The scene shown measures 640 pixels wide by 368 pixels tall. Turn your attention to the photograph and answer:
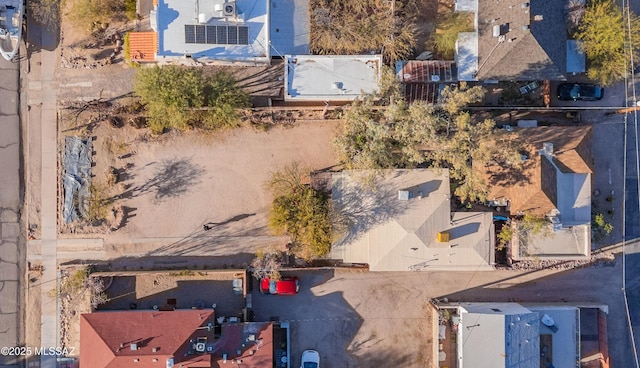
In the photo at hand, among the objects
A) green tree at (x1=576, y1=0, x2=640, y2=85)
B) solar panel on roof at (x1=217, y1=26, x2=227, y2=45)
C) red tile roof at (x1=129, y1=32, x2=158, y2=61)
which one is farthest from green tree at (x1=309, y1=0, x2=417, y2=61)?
green tree at (x1=576, y1=0, x2=640, y2=85)

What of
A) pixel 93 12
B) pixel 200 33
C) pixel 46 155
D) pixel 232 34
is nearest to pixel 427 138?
pixel 232 34

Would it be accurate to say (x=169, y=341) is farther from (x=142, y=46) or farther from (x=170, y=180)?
(x=142, y=46)

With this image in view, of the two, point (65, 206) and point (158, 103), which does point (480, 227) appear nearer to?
point (158, 103)

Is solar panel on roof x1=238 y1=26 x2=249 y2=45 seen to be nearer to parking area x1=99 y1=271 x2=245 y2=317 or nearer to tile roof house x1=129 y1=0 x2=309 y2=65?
tile roof house x1=129 y1=0 x2=309 y2=65

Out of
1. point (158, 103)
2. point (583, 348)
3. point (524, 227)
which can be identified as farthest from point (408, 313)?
point (158, 103)

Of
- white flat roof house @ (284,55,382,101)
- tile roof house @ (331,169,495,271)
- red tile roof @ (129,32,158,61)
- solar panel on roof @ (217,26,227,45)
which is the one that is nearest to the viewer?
solar panel on roof @ (217,26,227,45)

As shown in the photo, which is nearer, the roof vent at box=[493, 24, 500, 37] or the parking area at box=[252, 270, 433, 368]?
the roof vent at box=[493, 24, 500, 37]
